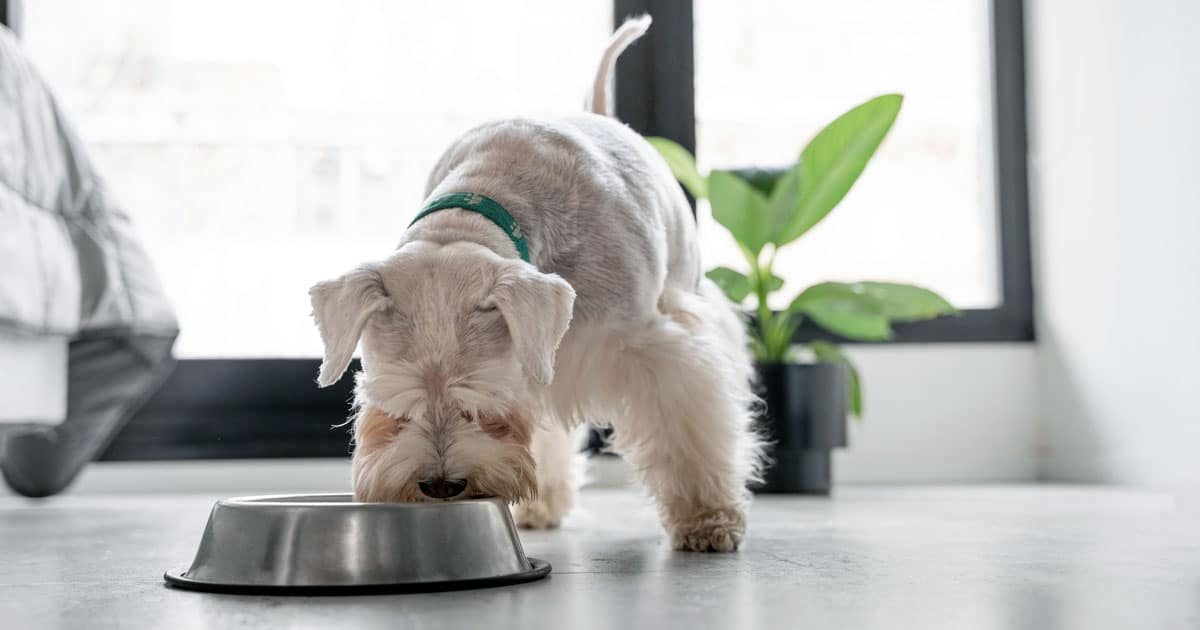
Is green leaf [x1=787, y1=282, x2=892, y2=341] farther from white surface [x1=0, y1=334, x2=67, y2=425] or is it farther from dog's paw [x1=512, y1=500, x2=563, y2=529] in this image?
white surface [x1=0, y1=334, x2=67, y2=425]

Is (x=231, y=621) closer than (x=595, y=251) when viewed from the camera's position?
Yes

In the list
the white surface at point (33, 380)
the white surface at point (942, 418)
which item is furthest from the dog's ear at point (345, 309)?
the white surface at point (942, 418)

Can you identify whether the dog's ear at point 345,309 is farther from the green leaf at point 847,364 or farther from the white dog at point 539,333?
the green leaf at point 847,364

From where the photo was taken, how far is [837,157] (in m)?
3.65

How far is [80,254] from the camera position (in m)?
3.55

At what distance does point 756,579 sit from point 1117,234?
2816mm

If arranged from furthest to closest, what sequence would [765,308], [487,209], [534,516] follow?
[765,308], [534,516], [487,209]

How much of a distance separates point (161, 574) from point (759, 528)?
4.00ft

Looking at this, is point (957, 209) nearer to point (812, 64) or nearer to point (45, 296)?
point (812, 64)

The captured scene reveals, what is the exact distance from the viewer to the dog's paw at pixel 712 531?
2186 mm

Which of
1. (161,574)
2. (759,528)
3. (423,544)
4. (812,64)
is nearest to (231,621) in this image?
(423,544)

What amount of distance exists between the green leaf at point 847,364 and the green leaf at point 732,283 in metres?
0.30

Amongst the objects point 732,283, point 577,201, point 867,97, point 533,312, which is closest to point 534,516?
point 577,201

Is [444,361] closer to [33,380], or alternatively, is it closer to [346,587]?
[346,587]
